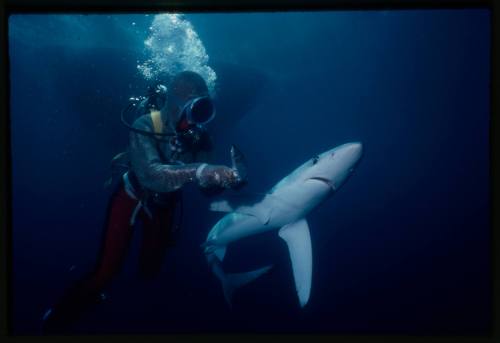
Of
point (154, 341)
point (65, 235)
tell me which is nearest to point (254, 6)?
point (154, 341)

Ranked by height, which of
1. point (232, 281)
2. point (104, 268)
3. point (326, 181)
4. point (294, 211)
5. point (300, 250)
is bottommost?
point (232, 281)

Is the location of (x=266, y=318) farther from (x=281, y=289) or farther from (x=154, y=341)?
(x=154, y=341)

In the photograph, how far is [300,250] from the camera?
4.63 meters

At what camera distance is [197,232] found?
1590 centimetres

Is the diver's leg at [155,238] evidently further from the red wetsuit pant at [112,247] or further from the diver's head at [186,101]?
the diver's head at [186,101]

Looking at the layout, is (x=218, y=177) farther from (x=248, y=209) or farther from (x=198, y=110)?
(x=248, y=209)

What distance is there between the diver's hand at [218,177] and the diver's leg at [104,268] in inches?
68.8

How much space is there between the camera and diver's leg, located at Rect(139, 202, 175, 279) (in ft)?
14.8

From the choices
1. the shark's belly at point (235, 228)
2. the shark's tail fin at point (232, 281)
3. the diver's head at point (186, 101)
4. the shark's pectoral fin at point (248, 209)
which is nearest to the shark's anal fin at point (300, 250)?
the shark's belly at point (235, 228)

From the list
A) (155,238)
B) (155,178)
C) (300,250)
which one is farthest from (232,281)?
(155,178)

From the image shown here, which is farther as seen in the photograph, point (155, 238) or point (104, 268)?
point (155, 238)

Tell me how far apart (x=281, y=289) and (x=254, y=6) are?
11904 millimetres

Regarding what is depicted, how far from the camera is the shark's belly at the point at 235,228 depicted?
465 cm

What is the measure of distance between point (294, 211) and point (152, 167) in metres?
2.01
